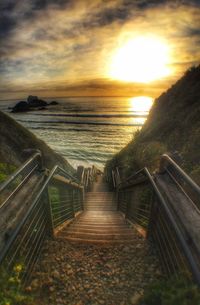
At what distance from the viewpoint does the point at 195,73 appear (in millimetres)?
16406

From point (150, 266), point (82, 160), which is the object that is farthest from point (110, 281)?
point (82, 160)

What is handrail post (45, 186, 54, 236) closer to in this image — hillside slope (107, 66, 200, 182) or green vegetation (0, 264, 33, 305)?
green vegetation (0, 264, 33, 305)

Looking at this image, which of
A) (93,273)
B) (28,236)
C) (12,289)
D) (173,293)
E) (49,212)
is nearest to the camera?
(173,293)

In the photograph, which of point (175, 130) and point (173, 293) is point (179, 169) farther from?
point (175, 130)

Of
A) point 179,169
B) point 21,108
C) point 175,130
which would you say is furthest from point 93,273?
point 21,108

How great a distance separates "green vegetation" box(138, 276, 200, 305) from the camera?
1989 mm

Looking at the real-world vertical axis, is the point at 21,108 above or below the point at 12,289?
above

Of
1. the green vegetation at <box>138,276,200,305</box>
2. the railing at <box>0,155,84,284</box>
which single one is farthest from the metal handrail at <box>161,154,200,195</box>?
the railing at <box>0,155,84,284</box>

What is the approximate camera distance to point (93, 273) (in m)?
3.22

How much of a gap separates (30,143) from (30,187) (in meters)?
11.6

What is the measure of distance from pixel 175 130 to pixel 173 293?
36.2 ft

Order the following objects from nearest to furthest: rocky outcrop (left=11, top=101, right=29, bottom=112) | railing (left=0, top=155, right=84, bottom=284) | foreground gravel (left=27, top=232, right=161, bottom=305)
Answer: railing (left=0, top=155, right=84, bottom=284) → foreground gravel (left=27, top=232, right=161, bottom=305) → rocky outcrop (left=11, top=101, right=29, bottom=112)

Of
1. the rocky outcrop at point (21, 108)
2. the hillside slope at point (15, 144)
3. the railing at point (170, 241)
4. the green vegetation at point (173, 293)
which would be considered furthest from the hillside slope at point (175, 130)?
the rocky outcrop at point (21, 108)

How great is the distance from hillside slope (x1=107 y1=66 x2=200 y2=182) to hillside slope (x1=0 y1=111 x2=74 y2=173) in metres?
5.25
